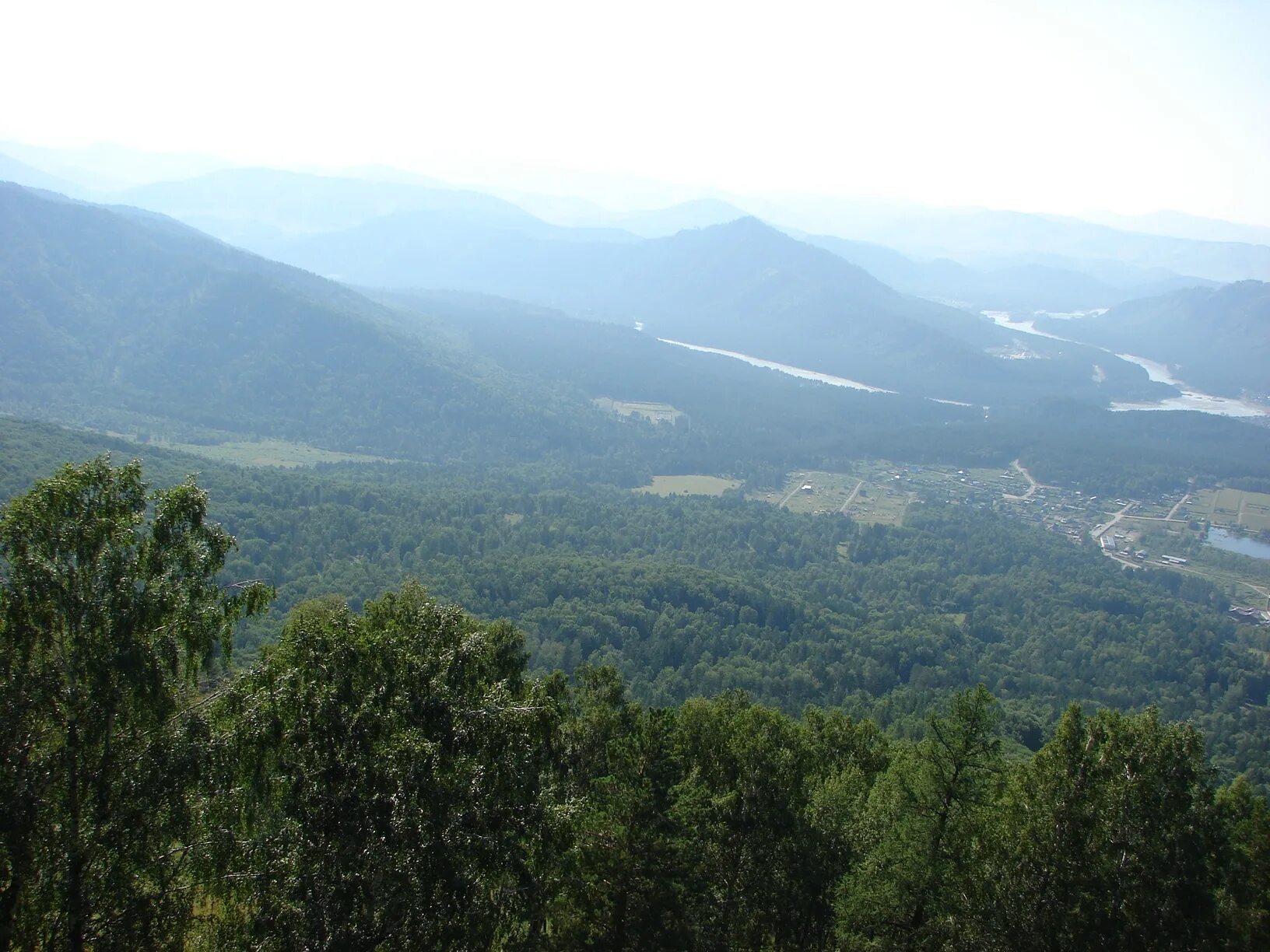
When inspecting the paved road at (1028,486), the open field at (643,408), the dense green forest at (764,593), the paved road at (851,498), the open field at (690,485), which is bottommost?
the dense green forest at (764,593)

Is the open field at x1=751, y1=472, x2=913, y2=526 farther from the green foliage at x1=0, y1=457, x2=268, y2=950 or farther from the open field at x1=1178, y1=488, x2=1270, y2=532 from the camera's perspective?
the green foliage at x1=0, y1=457, x2=268, y2=950

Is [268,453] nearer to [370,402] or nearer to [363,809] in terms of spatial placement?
[370,402]

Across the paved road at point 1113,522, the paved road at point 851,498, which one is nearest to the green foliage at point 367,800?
the paved road at point 851,498

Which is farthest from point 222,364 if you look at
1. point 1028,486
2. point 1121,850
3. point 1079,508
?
point 1121,850

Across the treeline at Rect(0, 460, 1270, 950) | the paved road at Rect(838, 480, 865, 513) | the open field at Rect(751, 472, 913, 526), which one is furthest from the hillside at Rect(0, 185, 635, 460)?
the treeline at Rect(0, 460, 1270, 950)

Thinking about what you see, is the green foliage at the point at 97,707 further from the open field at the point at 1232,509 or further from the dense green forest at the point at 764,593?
the open field at the point at 1232,509

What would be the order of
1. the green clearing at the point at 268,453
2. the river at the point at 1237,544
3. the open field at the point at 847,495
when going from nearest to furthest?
1. the river at the point at 1237,544
2. the open field at the point at 847,495
3. the green clearing at the point at 268,453
